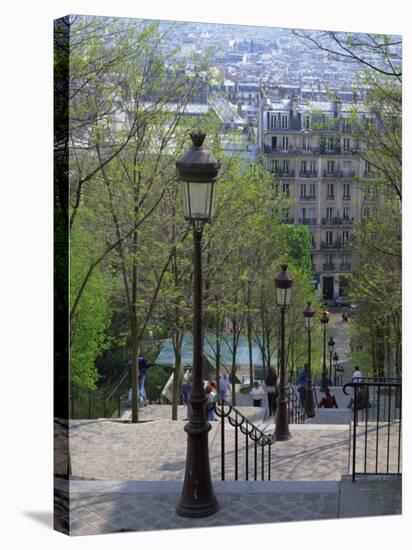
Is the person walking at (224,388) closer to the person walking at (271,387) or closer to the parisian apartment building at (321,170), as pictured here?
the person walking at (271,387)

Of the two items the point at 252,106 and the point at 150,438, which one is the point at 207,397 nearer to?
the point at 150,438

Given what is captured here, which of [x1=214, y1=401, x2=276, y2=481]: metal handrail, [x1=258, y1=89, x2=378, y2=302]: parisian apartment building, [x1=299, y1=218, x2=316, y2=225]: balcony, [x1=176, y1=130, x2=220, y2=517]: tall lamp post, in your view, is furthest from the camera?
[x1=299, y1=218, x2=316, y2=225]: balcony

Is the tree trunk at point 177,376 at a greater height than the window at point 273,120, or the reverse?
the window at point 273,120

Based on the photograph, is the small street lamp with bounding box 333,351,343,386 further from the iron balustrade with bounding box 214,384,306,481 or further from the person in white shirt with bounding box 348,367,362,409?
the iron balustrade with bounding box 214,384,306,481

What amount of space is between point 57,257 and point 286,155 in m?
2.93

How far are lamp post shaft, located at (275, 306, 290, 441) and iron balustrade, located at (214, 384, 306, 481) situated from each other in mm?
63

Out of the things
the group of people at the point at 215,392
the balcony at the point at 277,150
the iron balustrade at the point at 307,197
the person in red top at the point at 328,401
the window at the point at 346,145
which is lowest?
the person in red top at the point at 328,401

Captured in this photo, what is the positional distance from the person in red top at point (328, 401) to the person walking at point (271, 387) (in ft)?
1.89

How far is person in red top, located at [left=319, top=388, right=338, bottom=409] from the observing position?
1230 centimetres

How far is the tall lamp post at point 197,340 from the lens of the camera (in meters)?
10.6

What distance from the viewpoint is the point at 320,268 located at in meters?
12.2

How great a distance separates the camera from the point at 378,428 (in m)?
12.3

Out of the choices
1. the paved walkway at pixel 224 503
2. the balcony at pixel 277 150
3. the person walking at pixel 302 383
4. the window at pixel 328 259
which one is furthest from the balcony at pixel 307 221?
the paved walkway at pixel 224 503

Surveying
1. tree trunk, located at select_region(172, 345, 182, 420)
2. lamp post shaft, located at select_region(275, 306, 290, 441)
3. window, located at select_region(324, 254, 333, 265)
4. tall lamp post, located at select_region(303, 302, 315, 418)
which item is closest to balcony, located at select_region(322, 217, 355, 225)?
window, located at select_region(324, 254, 333, 265)
